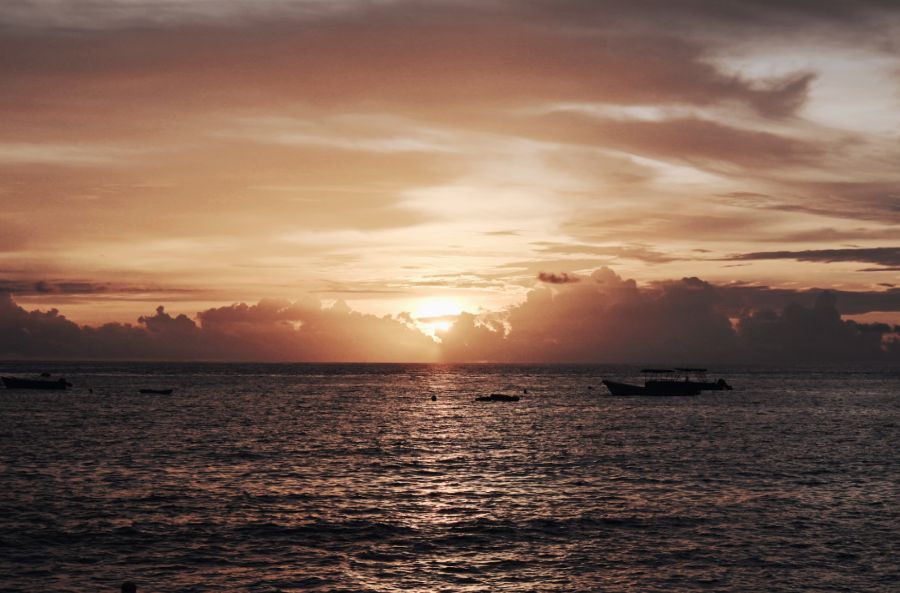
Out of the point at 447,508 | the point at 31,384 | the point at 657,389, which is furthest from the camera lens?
the point at 31,384

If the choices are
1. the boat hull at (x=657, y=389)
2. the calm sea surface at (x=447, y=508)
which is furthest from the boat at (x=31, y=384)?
the boat hull at (x=657, y=389)

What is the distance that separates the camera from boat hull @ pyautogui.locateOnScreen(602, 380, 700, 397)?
558 feet

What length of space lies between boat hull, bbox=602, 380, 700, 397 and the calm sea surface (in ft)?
215

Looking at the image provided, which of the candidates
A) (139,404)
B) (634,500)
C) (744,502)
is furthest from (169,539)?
(139,404)

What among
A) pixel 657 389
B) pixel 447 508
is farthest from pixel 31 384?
pixel 447 508

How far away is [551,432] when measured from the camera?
324 feet

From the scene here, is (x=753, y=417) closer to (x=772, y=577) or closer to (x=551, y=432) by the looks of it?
(x=551, y=432)

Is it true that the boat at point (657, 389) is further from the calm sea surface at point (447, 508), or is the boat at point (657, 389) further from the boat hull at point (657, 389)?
the calm sea surface at point (447, 508)

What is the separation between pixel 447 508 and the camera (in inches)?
1984

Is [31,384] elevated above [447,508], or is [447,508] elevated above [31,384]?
[447,508]

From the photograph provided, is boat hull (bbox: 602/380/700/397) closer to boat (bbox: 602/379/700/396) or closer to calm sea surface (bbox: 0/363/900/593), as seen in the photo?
boat (bbox: 602/379/700/396)

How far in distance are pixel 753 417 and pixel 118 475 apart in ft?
309

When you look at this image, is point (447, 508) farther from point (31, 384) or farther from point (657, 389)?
point (31, 384)

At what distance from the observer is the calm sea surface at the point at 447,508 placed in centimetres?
3606
